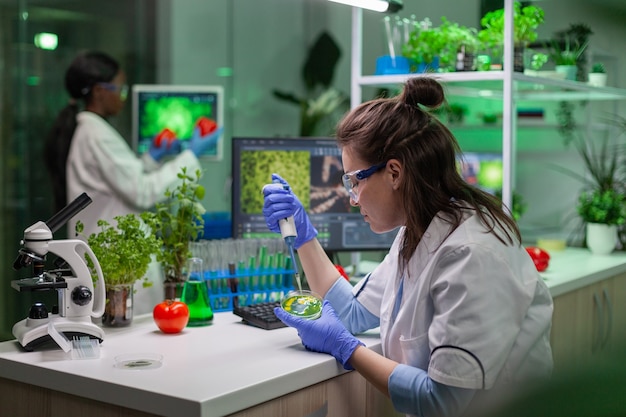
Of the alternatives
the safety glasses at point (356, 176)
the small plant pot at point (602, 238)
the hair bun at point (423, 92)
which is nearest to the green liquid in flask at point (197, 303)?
the safety glasses at point (356, 176)

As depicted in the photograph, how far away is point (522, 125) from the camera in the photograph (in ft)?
15.6

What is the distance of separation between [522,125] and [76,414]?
12.5ft

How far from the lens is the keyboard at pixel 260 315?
1945 mm

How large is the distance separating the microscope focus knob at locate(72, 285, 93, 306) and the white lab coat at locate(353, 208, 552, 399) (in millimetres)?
697

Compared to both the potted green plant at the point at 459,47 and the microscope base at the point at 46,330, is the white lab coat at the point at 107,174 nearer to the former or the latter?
the potted green plant at the point at 459,47

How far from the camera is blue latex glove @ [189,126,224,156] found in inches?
143

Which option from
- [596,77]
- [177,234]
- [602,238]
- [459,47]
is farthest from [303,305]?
[596,77]

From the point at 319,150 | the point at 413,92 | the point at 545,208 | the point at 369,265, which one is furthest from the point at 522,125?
the point at 413,92

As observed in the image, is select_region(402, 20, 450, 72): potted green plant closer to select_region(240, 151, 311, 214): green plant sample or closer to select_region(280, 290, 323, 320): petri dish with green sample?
select_region(240, 151, 311, 214): green plant sample

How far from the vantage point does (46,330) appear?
1687 millimetres

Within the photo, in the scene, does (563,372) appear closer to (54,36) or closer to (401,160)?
(401,160)

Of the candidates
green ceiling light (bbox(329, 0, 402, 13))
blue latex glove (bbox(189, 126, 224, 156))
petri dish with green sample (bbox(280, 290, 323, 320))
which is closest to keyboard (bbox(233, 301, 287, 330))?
petri dish with green sample (bbox(280, 290, 323, 320))

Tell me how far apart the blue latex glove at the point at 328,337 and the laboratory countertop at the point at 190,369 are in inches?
0.8

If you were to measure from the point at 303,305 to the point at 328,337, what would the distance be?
15cm
